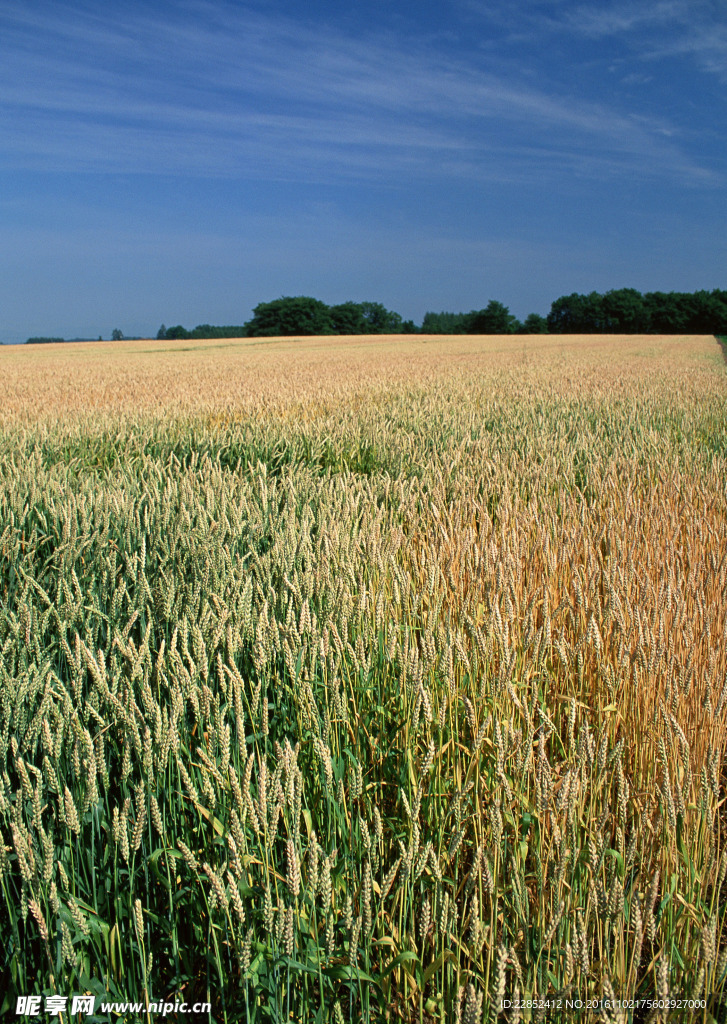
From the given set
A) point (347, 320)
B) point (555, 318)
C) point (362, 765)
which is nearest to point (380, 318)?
point (347, 320)

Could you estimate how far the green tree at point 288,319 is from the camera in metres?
70.6

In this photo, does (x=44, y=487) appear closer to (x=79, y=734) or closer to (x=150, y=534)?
(x=150, y=534)

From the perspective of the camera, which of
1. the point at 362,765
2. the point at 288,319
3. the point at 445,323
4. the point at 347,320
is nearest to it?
the point at 362,765

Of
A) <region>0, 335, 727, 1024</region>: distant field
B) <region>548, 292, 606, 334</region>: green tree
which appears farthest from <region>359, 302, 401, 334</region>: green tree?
<region>0, 335, 727, 1024</region>: distant field

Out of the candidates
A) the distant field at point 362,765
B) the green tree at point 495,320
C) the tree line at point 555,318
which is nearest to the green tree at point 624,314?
the tree line at point 555,318

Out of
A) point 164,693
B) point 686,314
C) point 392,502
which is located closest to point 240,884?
point 164,693

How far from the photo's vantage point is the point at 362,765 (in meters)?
1.48

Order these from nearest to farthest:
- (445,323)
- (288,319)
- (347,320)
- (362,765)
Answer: (362,765), (288,319), (347,320), (445,323)

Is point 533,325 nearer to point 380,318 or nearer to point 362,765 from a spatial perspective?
point 380,318

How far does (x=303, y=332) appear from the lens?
70.3m

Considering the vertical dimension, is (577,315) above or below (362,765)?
above

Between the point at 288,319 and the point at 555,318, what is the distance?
3276 centimetres

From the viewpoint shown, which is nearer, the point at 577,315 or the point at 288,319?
the point at 288,319

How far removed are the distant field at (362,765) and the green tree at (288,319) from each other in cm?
7013
